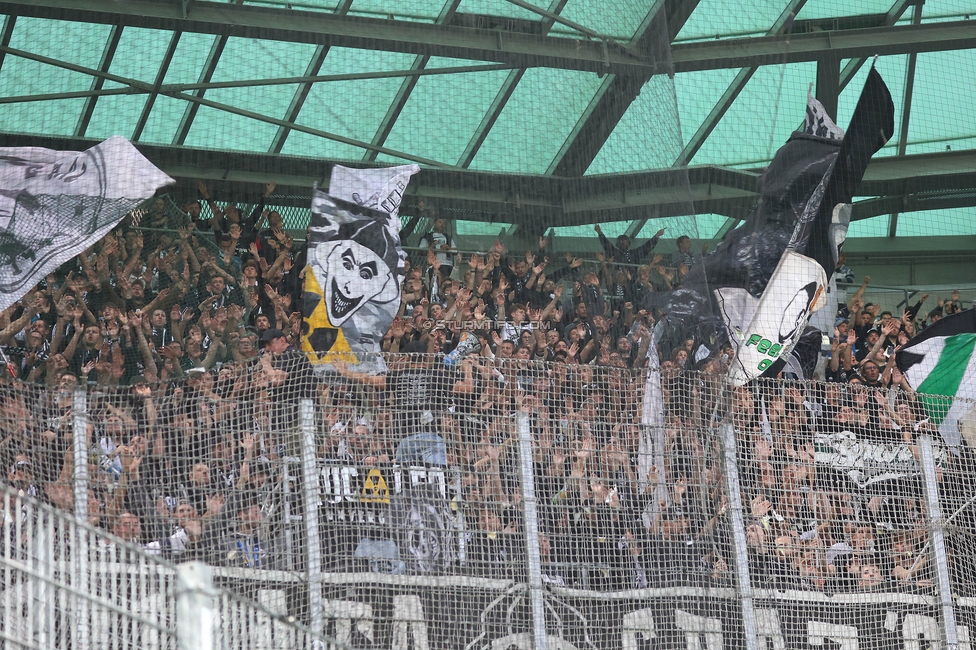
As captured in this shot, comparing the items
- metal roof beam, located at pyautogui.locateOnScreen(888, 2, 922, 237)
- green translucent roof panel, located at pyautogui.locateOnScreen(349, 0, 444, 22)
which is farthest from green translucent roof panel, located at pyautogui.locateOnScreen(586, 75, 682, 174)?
metal roof beam, located at pyautogui.locateOnScreen(888, 2, 922, 237)

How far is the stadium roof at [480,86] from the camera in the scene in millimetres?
11992

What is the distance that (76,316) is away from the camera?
1109cm

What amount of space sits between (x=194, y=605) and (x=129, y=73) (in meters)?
10.7

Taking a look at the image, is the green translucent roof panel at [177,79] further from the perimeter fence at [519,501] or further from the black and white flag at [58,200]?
the perimeter fence at [519,501]

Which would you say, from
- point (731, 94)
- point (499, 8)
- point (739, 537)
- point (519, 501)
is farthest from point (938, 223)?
point (519, 501)

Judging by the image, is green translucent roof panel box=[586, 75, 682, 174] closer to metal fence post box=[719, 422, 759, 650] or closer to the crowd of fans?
the crowd of fans

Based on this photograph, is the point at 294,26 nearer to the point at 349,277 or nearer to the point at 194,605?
the point at 349,277

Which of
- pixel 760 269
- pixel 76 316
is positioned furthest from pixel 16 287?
pixel 760 269

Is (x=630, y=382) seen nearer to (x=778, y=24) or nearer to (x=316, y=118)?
(x=316, y=118)

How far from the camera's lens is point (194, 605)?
5164 mm

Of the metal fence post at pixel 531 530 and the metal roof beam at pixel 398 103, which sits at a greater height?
the metal roof beam at pixel 398 103

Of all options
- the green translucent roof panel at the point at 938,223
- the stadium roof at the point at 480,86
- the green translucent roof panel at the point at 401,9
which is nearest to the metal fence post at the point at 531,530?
the stadium roof at the point at 480,86

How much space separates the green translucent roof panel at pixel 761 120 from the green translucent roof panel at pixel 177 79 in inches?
245

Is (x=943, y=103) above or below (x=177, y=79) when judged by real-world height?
above
